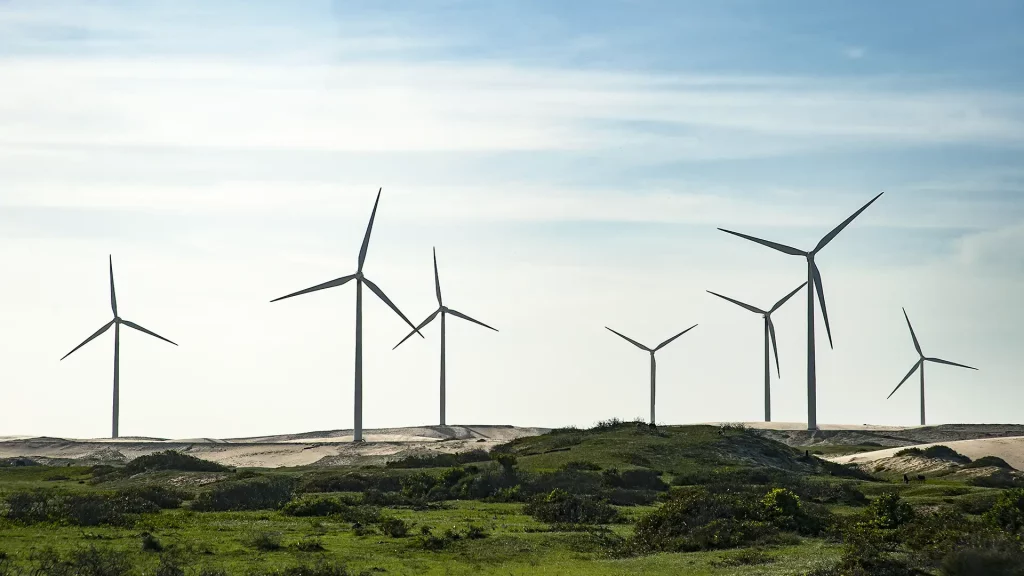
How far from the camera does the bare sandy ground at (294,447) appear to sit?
347 ft

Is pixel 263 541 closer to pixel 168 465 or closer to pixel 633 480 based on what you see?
pixel 633 480

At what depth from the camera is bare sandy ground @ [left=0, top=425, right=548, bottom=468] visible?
10569 centimetres

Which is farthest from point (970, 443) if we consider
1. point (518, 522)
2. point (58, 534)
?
point (58, 534)

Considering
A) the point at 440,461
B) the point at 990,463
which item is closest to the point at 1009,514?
the point at 990,463

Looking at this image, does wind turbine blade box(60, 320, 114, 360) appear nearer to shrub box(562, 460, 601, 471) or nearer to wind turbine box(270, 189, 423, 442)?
wind turbine box(270, 189, 423, 442)

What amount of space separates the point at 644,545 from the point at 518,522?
8183 mm

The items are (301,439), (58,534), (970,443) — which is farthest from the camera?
(301,439)

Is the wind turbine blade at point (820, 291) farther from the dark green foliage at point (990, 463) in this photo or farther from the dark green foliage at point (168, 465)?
the dark green foliage at point (168, 465)

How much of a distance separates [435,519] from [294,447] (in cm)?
7277

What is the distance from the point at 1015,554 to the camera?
26688 mm

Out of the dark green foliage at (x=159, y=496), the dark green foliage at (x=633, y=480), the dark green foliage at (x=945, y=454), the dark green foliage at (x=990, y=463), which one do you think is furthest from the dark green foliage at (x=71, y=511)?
the dark green foliage at (x=945, y=454)

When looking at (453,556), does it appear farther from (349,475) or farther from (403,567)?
(349,475)

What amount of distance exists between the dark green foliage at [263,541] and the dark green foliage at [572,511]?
1107cm

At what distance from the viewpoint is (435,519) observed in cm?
4584
